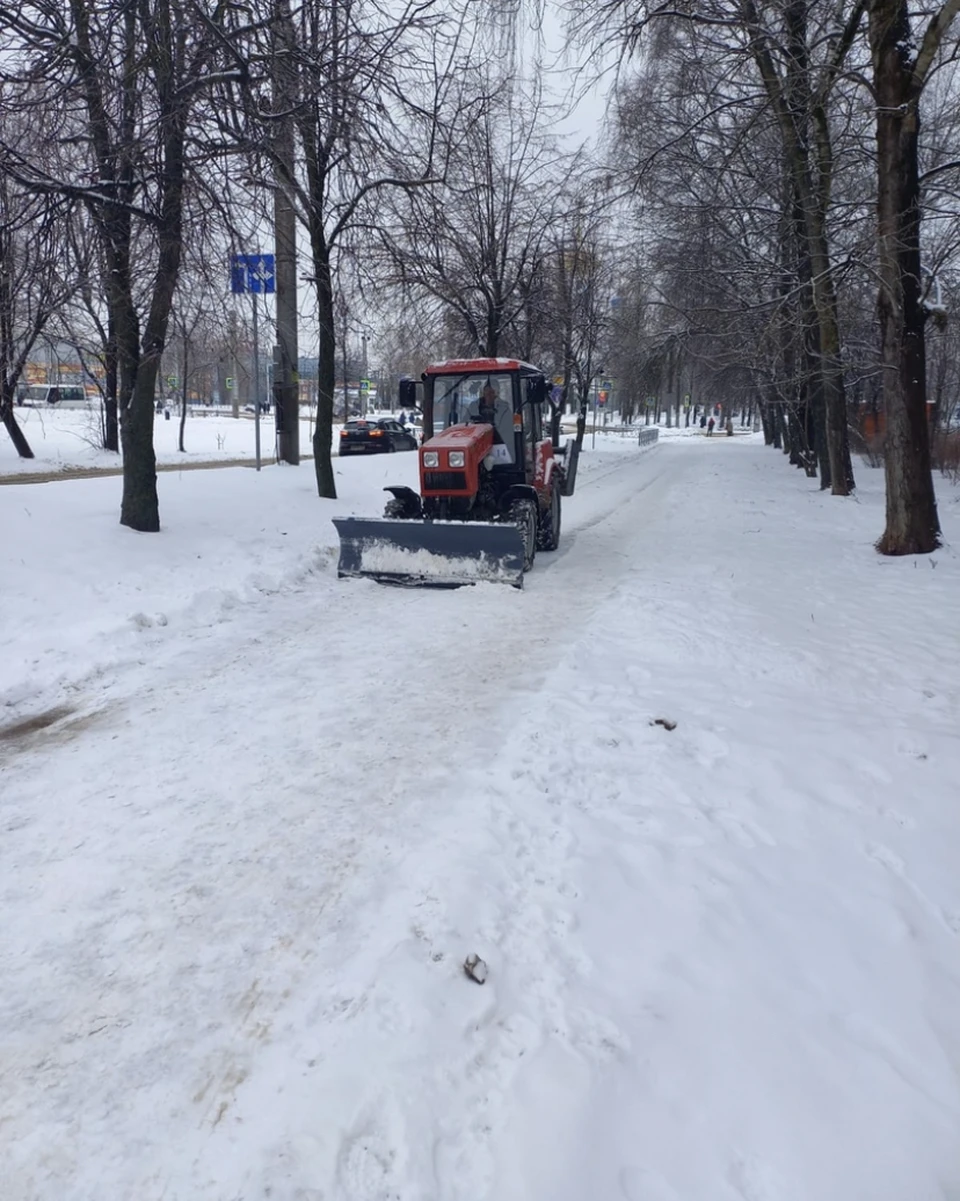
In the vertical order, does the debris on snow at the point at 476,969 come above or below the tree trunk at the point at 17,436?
below

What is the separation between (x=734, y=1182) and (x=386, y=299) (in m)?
14.1

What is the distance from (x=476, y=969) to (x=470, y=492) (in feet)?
23.4

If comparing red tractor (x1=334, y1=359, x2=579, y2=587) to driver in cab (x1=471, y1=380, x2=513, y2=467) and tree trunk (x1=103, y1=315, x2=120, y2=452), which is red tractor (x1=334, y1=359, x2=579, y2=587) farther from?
tree trunk (x1=103, y1=315, x2=120, y2=452)

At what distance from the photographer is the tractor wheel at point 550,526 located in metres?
11.2

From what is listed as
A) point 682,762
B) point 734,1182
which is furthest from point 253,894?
point 682,762

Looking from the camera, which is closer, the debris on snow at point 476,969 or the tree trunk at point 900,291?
the debris on snow at point 476,969

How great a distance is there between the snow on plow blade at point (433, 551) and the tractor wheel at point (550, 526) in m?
2.21

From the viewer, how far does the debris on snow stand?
2984 mm

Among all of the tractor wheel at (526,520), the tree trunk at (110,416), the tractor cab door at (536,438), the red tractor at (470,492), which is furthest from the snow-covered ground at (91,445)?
the tractor wheel at (526,520)

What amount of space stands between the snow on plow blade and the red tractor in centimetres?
1

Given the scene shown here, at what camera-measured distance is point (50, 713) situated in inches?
214

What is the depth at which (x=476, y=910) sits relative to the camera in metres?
3.34

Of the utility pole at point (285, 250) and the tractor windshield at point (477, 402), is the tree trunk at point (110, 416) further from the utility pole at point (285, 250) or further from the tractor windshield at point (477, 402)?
the tractor windshield at point (477, 402)

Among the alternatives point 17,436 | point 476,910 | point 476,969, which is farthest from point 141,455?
point 17,436
